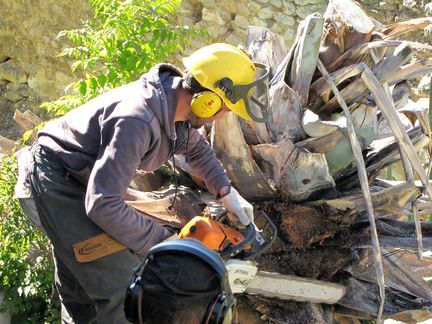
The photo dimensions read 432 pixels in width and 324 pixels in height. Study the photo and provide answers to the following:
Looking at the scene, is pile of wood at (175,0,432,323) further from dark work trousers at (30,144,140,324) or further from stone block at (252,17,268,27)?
stone block at (252,17,268,27)

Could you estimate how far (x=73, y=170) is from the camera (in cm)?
296

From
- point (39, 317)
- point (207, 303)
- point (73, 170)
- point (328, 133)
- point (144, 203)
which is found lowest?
point (39, 317)

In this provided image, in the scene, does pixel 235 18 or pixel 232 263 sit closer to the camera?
pixel 232 263

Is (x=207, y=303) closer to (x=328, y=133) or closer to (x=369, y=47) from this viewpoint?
(x=328, y=133)

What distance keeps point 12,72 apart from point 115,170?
646cm

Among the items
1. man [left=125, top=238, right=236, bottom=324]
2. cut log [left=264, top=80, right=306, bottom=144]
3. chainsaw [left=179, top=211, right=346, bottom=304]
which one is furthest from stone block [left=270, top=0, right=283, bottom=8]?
man [left=125, top=238, right=236, bottom=324]

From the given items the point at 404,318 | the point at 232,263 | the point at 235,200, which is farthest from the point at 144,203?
the point at 404,318

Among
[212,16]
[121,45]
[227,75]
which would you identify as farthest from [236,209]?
[212,16]

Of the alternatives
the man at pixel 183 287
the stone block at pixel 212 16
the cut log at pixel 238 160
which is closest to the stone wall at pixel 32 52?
the stone block at pixel 212 16

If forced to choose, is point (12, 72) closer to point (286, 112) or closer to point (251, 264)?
point (286, 112)

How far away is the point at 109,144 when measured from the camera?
2705mm

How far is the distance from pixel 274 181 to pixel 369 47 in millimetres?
901

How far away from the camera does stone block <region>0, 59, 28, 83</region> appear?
861cm

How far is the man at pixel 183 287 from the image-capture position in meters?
1.83
